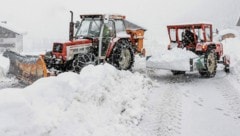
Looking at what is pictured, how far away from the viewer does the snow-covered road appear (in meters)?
6.77

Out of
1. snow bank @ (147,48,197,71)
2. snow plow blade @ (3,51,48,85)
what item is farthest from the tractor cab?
snow plow blade @ (3,51,48,85)

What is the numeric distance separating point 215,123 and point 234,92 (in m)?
3.10

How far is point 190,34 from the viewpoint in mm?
13258

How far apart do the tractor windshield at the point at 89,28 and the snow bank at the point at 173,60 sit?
201cm

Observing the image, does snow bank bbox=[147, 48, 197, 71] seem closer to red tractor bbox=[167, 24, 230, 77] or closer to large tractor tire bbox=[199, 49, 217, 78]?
red tractor bbox=[167, 24, 230, 77]

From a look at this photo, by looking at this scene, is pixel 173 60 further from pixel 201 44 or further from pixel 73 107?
pixel 73 107

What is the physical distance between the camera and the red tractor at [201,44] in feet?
40.6

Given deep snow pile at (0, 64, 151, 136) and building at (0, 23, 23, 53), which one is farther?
building at (0, 23, 23, 53)

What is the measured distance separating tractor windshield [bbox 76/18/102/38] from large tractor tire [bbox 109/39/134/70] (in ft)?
2.81

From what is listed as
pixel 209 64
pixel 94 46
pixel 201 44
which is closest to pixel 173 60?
pixel 201 44

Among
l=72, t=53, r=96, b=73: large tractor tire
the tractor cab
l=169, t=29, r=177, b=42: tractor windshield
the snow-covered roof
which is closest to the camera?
l=72, t=53, r=96, b=73: large tractor tire

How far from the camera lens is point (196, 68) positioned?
38.9ft

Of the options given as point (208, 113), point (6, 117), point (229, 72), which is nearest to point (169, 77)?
point (229, 72)

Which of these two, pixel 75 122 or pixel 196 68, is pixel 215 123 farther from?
pixel 196 68
